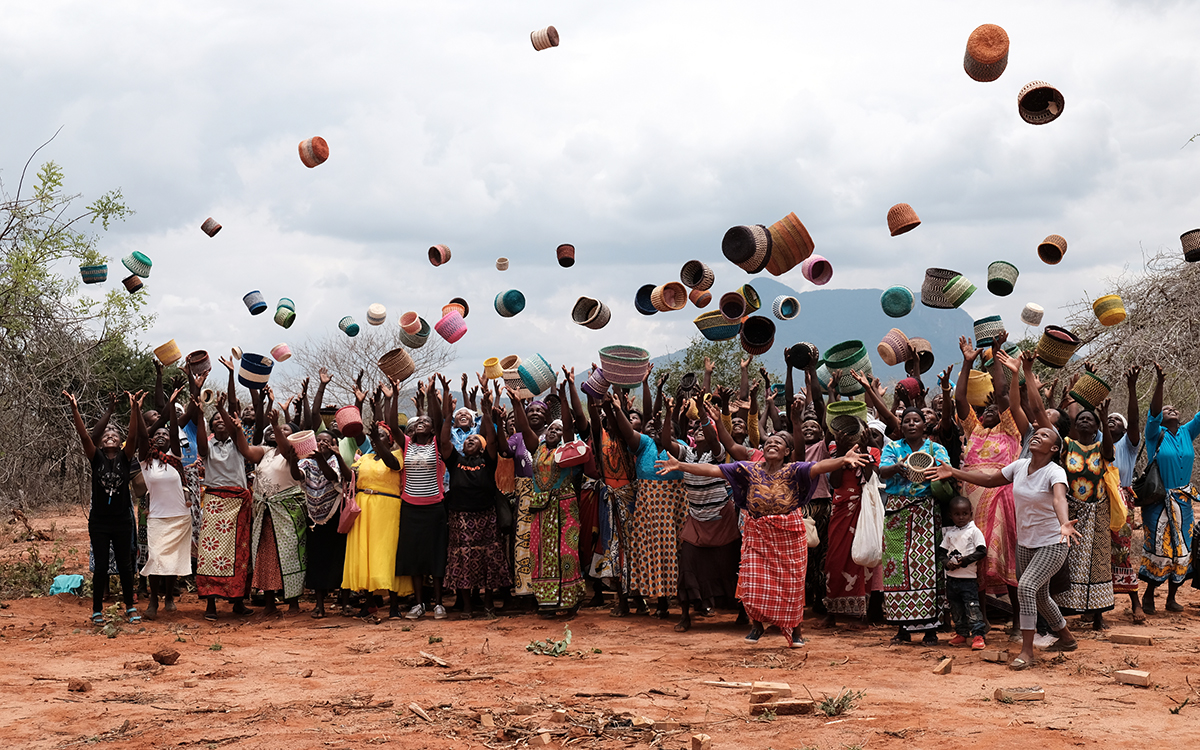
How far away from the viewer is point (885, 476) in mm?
8102

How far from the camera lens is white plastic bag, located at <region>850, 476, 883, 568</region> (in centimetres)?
800

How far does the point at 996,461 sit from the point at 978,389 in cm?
139

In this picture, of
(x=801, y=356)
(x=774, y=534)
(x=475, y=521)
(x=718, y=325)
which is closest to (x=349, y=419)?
(x=475, y=521)

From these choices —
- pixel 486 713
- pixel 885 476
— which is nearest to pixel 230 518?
pixel 486 713

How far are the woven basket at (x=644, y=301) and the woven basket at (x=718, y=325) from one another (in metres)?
1.14

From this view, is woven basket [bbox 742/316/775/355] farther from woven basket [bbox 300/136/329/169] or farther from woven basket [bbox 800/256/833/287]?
woven basket [bbox 300/136/329/169]

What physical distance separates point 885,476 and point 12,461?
12196mm

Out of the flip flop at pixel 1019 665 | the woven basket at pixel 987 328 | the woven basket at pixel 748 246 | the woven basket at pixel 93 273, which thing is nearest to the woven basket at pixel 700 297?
the woven basket at pixel 748 246

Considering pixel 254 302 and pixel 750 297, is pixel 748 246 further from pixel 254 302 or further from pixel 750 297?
pixel 254 302

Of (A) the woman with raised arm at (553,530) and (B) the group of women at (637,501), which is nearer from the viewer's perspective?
(B) the group of women at (637,501)

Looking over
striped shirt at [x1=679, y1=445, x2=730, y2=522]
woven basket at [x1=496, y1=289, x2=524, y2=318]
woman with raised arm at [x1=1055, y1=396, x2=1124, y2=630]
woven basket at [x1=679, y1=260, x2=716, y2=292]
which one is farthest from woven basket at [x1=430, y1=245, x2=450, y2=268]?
woman with raised arm at [x1=1055, y1=396, x2=1124, y2=630]

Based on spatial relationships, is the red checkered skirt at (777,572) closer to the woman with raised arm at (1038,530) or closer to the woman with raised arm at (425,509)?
the woman with raised arm at (1038,530)

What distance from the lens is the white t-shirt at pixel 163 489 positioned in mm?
9750

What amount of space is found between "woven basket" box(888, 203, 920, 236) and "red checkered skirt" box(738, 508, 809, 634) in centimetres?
363
